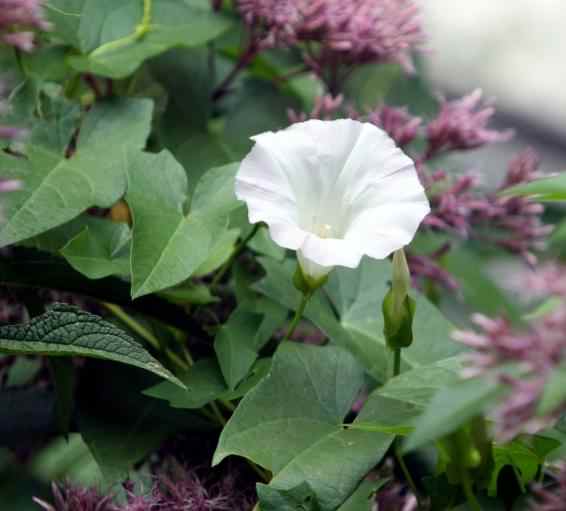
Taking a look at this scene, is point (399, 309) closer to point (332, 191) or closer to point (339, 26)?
point (332, 191)

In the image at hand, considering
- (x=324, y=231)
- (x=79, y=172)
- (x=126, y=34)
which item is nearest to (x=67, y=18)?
(x=126, y=34)

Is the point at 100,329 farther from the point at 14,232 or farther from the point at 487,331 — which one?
the point at 487,331

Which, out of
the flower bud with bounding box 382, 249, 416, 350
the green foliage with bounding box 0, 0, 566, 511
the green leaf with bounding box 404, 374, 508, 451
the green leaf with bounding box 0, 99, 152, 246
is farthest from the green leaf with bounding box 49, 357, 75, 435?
the green leaf with bounding box 404, 374, 508, 451

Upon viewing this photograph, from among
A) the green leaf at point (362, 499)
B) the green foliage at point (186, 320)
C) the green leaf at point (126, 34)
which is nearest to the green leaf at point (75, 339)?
the green foliage at point (186, 320)

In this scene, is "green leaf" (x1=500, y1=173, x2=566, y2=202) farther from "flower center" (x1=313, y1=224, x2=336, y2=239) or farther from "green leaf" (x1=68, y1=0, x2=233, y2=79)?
"green leaf" (x1=68, y1=0, x2=233, y2=79)

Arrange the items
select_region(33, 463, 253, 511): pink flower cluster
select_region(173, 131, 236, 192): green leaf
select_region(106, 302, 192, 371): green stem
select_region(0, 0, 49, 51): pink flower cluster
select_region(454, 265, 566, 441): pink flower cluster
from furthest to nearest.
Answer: select_region(173, 131, 236, 192): green leaf, select_region(106, 302, 192, 371): green stem, select_region(33, 463, 253, 511): pink flower cluster, select_region(0, 0, 49, 51): pink flower cluster, select_region(454, 265, 566, 441): pink flower cluster

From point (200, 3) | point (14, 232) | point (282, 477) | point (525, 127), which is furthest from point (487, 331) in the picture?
point (525, 127)
